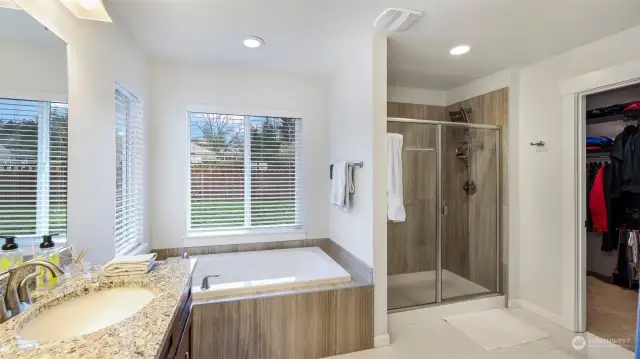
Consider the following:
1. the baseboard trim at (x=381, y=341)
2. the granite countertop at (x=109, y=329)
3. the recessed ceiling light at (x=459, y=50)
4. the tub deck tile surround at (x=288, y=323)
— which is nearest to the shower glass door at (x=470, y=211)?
the recessed ceiling light at (x=459, y=50)

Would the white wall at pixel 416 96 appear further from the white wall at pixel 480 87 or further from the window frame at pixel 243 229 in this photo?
the window frame at pixel 243 229

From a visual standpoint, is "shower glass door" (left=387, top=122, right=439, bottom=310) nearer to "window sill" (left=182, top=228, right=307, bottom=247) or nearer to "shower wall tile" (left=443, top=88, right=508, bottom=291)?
"shower wall tile" (left=443, top=88, right=508, bottom=291)

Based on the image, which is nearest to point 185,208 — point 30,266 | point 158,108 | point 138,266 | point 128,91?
point 158,108

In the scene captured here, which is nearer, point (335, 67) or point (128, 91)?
point (128, 91)

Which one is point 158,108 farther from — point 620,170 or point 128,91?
point 620,170

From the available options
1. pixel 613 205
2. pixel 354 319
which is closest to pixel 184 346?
pixel 354 319

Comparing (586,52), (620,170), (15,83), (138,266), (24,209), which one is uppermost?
(586,52)

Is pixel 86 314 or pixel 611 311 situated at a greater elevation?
pixel 86 314

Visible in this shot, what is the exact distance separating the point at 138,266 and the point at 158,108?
201 centimetres

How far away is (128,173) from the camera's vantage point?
247 centimetres

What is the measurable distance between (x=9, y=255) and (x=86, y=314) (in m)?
0.36

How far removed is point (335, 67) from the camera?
3.04 m

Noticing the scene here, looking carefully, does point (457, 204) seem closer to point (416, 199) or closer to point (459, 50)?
point (416, 199)

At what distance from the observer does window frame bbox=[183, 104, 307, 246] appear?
3.04 meters
